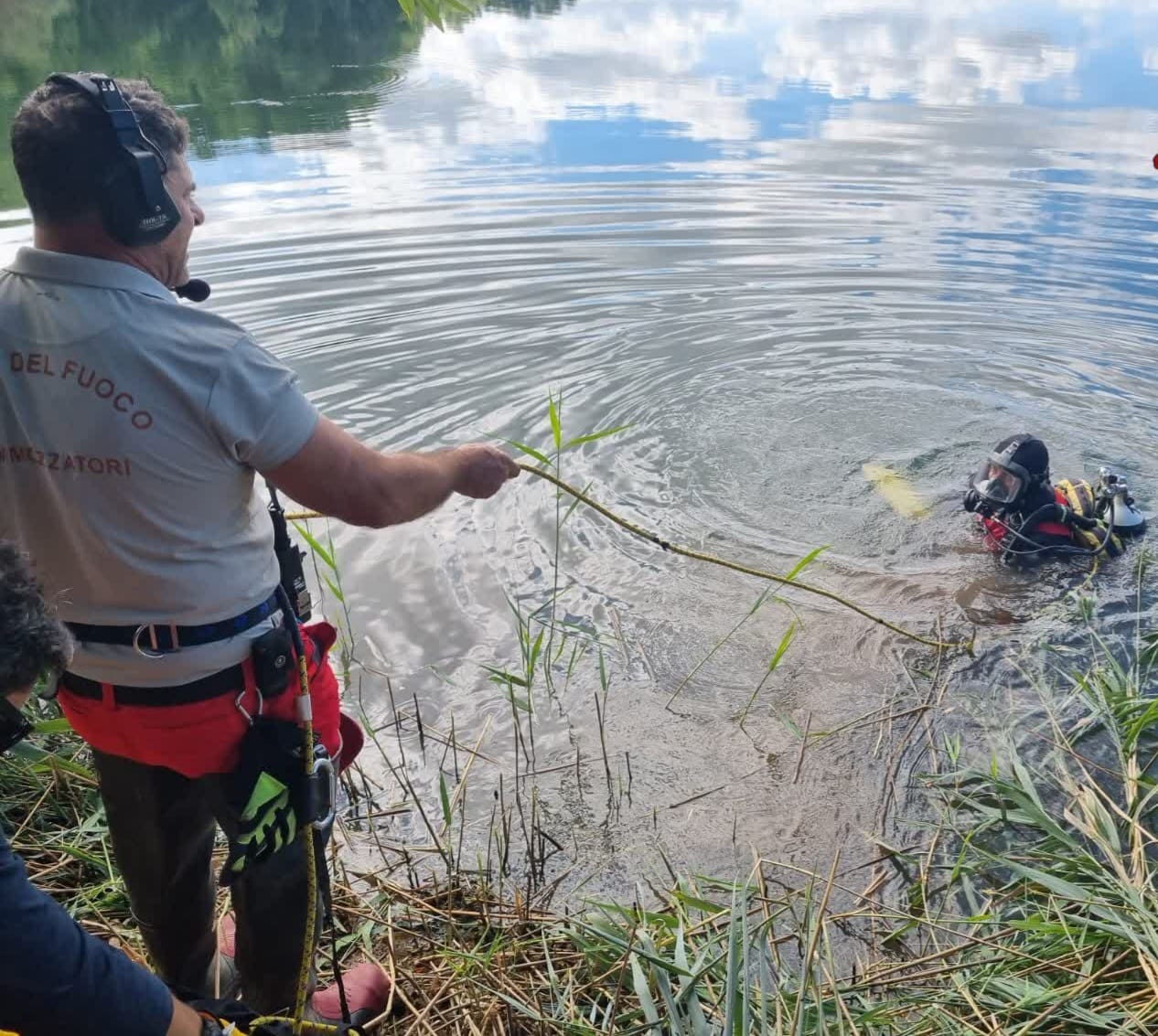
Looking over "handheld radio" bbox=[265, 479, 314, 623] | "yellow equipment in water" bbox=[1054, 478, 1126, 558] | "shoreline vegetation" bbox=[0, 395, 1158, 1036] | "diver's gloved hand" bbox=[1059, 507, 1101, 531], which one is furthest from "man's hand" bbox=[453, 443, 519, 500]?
"yellow equipment in water" bbox=[1054, 478, 1126, 558]

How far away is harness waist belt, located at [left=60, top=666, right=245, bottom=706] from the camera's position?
197cm

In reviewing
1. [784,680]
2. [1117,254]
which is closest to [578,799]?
[784,680]

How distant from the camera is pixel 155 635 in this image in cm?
191

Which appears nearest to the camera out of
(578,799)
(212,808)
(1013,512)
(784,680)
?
(212,808)

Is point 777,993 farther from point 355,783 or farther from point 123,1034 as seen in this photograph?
point 355,783

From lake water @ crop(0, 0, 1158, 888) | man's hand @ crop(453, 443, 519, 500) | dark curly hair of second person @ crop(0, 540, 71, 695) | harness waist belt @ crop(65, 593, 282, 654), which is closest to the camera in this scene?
dark curly hair of second person @ crop(0, 540, 71, 695)

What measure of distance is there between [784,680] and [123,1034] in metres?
3.22

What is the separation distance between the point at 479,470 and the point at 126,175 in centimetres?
96

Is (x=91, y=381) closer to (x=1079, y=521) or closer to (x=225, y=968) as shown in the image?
(x=225, y=968)

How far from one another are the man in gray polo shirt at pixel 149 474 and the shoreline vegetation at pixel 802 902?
723mm

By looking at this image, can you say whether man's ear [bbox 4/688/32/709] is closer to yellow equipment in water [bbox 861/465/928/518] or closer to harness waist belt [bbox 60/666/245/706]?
harness waist belt [bbox 60/666/245/706]

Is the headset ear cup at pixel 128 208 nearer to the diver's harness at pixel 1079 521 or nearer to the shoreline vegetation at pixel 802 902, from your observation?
the shoreline vegetation at pixel 802 902

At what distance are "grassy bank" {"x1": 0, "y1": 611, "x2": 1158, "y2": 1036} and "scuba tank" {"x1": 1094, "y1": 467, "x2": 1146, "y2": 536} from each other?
1633 mm

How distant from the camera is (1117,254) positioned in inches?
375
